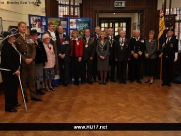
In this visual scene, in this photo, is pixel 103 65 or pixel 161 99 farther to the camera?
pixel 103 65

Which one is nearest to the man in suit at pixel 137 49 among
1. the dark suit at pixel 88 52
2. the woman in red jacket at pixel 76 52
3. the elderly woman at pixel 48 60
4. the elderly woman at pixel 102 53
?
the elderly woman at pixel 102 53

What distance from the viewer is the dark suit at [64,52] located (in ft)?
17.6

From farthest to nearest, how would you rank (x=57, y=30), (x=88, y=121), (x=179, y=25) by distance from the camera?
(x=179, y=25), (x=57, y=30), (x=88, y=121)

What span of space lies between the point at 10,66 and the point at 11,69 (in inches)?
2.2

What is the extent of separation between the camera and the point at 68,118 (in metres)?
3.42

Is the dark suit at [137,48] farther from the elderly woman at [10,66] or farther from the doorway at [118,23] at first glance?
the doorway at [118,23]

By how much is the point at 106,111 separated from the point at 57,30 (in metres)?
2.74

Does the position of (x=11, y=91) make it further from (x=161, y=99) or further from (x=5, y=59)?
(x=161, y=99)

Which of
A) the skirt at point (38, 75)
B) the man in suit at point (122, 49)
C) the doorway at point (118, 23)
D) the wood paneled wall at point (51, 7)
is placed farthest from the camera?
the doorway at point (118, 23)

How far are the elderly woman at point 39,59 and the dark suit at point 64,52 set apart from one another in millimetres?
787

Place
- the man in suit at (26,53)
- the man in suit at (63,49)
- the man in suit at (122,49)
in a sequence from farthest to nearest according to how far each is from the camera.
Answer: the man in suit at (122,49) → the man in suit at (63,49) → the man in suit at (26,53)

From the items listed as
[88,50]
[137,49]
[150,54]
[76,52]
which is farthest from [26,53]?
[150,54]

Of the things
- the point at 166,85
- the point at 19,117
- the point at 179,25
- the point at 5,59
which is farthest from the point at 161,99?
the point at 179,25

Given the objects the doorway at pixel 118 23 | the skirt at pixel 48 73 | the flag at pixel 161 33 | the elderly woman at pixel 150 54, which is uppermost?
the doorway at pixel 118 23
